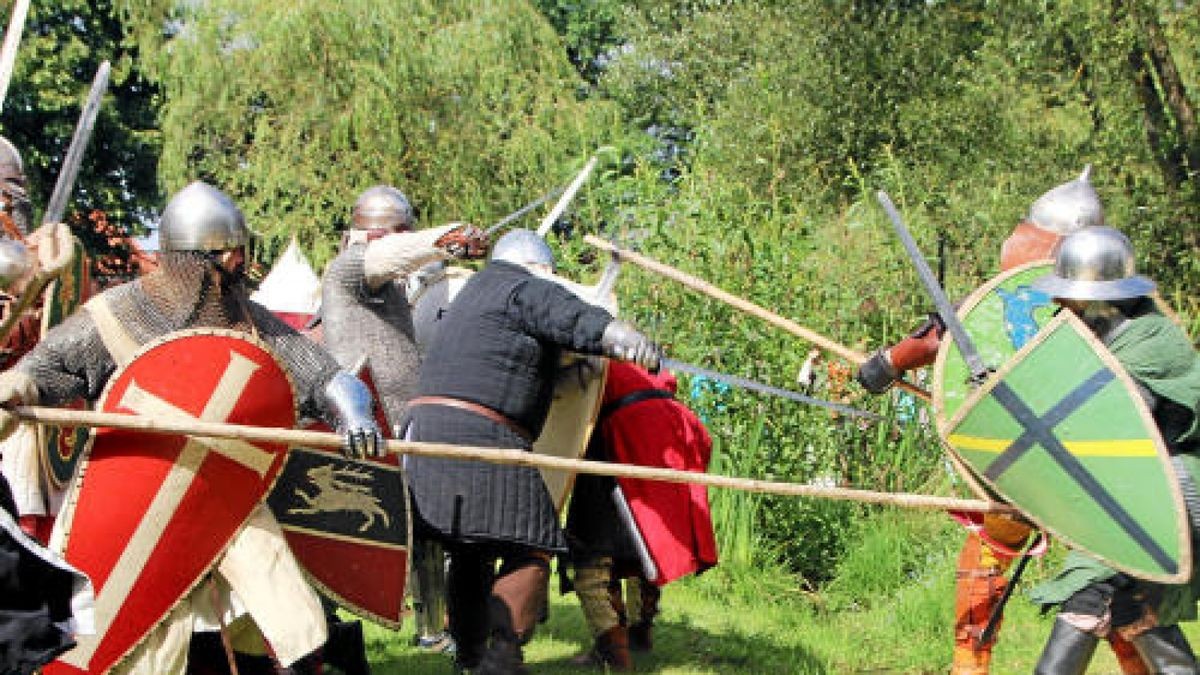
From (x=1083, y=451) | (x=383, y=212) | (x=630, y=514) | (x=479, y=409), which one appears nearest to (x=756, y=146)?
(x=383, y=212)

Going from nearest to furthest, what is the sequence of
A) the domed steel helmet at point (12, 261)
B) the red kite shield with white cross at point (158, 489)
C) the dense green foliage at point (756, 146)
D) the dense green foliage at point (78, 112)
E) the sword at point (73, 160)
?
the sword at point (73, 160) < the domed steel helmet at point (12, 261) < the red kite shield with white cross at point (158, 489) < the dense green foliage at point (756, 146) < the dense green foliage at point (78, 112)

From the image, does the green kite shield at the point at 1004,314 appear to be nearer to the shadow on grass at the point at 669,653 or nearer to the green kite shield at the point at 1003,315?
the green kite shield at the point at 1003,315

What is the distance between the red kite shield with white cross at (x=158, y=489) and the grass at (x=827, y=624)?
1.82 meters

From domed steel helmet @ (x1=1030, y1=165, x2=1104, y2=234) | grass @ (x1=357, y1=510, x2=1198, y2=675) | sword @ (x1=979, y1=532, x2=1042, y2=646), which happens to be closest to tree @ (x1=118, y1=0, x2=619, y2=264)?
grass @ (x1=357, y1=510, x2=1198, y2=675)

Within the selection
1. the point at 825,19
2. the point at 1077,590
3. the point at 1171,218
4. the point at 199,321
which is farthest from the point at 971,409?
the point at 825,19

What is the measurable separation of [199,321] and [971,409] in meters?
1.92

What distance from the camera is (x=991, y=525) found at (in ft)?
16.0

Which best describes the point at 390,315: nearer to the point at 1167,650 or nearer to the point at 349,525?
the point at 349,525

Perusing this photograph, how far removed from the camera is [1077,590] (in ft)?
13.0

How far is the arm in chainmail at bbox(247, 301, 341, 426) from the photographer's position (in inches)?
153

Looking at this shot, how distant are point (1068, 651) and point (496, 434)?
170 cm

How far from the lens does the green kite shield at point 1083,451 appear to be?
351cm

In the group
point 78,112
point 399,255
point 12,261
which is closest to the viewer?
point 12,261

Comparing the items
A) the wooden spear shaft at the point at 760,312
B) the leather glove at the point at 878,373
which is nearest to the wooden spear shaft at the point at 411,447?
the leather glove at the point at 878,373
